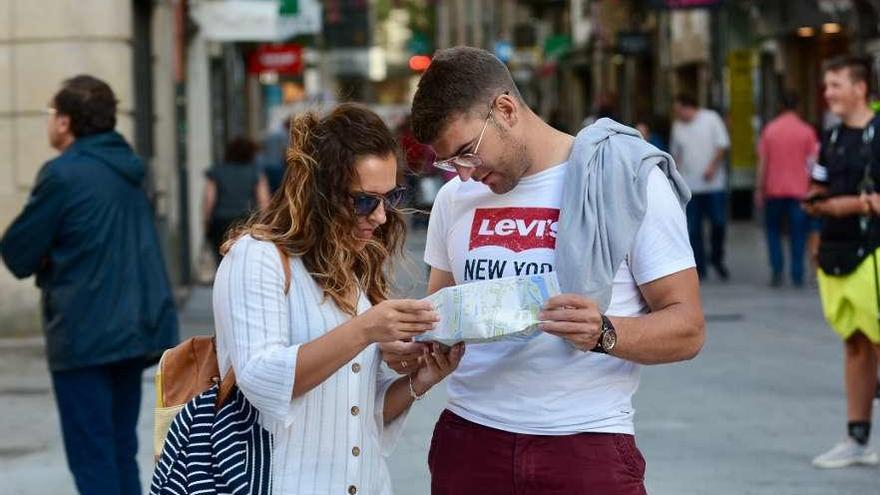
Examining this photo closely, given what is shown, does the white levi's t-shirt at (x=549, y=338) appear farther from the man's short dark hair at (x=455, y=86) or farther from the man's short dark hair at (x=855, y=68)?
the man's short dark hair at (x=855, y=68)

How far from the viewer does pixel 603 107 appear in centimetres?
1897

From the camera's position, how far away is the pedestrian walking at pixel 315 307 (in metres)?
3.73

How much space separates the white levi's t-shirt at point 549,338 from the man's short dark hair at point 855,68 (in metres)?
4.54

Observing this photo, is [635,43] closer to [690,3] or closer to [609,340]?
[690,3]

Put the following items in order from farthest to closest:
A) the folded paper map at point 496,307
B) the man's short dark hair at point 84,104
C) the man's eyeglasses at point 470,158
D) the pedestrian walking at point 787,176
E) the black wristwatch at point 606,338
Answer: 1. the pedestrian walking at point 787,176
2. the man's short dark hair at point 84,104
3. the man's eyeglasses at point 470,158
4. the black wristwatch at point 606,338
5. the folded paper map at point 496,307

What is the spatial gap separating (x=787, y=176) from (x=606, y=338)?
558 inches

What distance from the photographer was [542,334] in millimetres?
3957

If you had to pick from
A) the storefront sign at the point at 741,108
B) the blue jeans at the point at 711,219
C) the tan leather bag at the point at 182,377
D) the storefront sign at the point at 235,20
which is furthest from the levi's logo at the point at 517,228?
the storefront sign at the point at 741,108

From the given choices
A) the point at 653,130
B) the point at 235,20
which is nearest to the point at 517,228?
the point at 653,130

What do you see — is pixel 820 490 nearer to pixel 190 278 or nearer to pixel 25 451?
pixel 25 451

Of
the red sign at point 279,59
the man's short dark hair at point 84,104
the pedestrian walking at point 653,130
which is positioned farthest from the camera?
the red sign at point 279,59

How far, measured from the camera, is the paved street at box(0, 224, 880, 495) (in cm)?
818

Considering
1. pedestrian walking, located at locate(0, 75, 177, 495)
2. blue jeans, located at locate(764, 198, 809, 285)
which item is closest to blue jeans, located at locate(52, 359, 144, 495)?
pedestrian walking, located at locate(0, 75, 177, 495)

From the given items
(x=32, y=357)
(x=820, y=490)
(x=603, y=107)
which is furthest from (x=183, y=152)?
(x=820, y=490)
